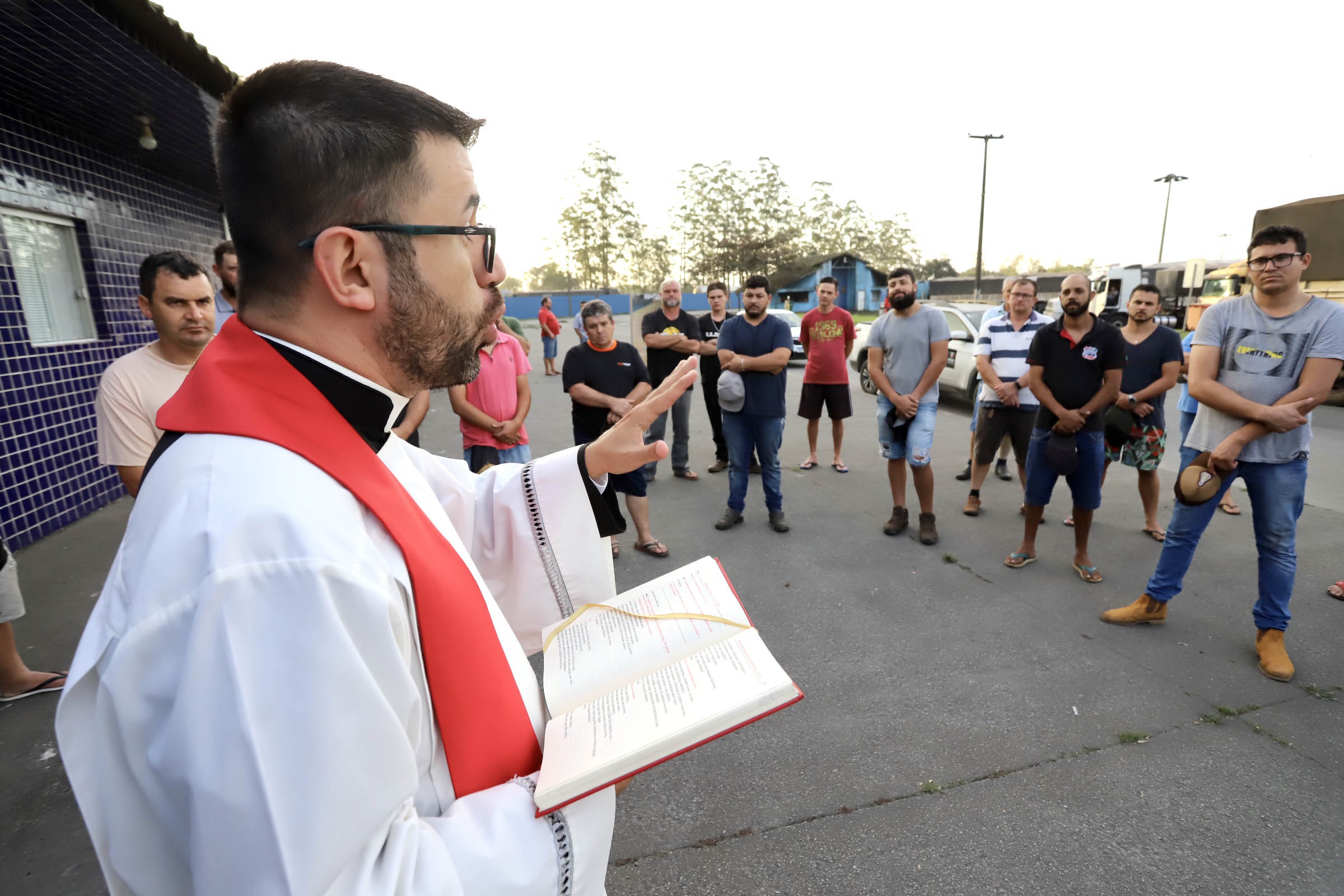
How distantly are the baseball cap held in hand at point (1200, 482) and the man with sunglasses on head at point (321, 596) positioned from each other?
3.57 metres

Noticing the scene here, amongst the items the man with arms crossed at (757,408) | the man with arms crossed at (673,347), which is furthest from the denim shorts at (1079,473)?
the man with arms crossed at (673,347)

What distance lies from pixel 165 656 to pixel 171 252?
3134mm

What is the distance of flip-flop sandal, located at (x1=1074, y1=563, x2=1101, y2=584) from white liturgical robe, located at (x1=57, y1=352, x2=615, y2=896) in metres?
4.34

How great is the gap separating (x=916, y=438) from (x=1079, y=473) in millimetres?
1122

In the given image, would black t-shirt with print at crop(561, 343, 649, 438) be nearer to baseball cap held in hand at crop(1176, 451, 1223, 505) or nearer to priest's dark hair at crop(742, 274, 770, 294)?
priest's dark hair at crop(742, 274, 770, 294)

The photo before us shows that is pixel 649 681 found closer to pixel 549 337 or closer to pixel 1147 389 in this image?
pixel 1147 389

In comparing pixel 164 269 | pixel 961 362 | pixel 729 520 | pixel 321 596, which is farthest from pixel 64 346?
pixel 961 362

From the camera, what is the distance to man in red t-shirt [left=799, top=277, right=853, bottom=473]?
671 centimetres

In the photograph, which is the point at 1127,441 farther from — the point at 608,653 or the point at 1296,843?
the point at 608,653

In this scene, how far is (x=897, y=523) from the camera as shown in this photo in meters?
5.12

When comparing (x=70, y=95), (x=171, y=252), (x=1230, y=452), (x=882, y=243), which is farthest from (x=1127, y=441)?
(x=882, y=243)

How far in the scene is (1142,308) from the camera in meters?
5.00

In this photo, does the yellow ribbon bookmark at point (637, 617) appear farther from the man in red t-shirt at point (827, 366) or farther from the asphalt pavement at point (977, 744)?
the man in red t-shirt at point (827, 366)

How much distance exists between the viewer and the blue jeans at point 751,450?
5273 millimetres
